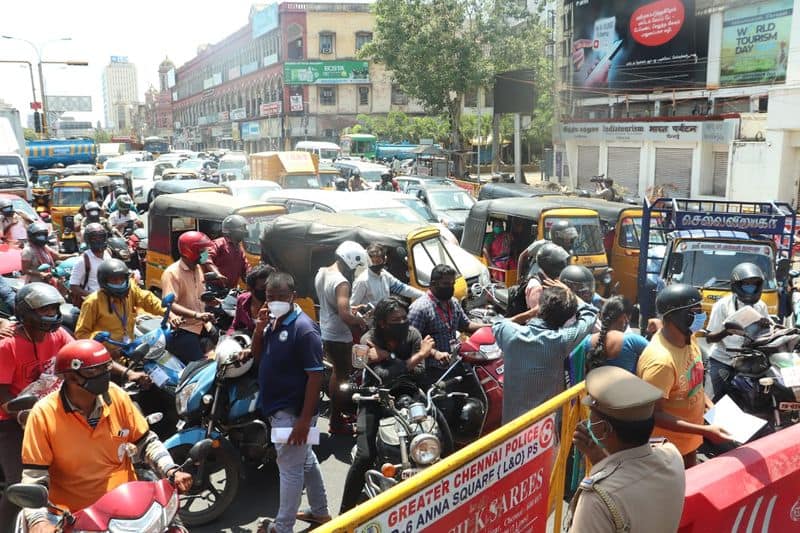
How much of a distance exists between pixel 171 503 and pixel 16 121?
2297 cm

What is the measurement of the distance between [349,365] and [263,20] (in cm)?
6530

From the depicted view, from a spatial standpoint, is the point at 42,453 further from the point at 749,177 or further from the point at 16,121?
the point at 749,177

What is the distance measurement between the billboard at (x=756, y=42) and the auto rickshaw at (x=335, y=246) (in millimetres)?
25537

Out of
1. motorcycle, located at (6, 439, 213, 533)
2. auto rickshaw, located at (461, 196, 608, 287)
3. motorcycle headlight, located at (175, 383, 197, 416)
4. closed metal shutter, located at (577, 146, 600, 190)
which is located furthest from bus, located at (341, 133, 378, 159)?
motorcycle, located at (6, 439, 213, 533)

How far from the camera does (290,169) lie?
2214 centimetres

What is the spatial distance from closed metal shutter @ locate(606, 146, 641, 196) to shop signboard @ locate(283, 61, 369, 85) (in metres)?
31.3

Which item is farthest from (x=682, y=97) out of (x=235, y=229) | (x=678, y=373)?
(x=678, y=373)

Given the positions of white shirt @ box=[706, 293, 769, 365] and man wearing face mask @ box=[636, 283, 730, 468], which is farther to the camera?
white shirt @ box=[706, 293, 769, 365]

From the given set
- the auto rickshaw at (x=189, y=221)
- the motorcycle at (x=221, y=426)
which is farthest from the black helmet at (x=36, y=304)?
the auto rickshaw at (x=189, y=221)

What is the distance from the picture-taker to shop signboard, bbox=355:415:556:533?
8.87 feet

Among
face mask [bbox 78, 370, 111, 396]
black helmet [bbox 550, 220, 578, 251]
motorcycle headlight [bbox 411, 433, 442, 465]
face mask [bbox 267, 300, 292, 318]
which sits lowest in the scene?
motorcycle headlight [bbox 411, 433, 442, 465]

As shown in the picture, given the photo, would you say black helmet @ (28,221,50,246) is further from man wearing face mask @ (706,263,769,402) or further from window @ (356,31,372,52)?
window @ (356,31,372,52)

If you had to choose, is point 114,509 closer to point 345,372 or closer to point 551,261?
point 345,372

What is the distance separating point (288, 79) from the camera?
62406 mm
